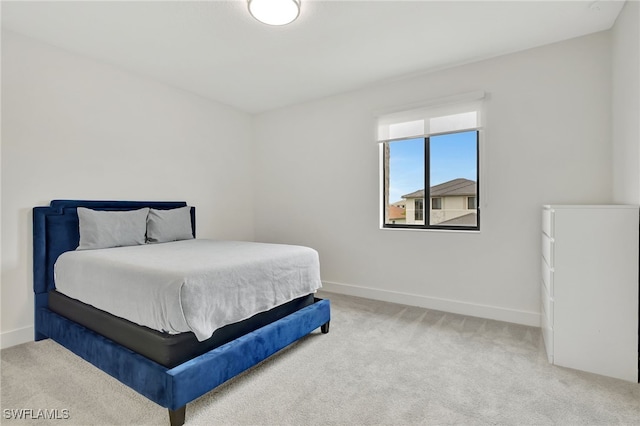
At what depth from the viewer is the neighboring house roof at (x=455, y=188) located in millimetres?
3277

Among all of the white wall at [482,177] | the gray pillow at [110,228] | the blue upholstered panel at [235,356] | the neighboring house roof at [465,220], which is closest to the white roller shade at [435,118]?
the white wall at [482,177]

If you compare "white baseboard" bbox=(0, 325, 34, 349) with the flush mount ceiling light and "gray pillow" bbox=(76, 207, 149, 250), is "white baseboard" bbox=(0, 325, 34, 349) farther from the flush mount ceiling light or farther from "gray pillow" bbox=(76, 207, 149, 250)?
the flush mount ceiling light

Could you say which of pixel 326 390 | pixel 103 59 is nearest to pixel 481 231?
pixel 326 390

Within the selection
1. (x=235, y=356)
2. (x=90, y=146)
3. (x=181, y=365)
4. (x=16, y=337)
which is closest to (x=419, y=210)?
(x=235, y=356)

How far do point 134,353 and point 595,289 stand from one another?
2807mm

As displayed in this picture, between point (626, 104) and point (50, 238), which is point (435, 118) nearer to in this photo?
point (626, 104)

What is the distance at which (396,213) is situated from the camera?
376 cm

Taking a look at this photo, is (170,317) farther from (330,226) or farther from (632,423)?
(330,226)

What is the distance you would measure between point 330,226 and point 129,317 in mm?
2616

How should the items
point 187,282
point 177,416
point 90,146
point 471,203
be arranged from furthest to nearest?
point 471,203
point 90,146
point 187,282
point 177,416

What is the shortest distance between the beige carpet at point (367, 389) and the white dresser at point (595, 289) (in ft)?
0.41

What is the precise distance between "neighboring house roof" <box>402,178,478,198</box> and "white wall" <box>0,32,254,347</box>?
2744 mm

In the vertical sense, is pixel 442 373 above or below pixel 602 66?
below

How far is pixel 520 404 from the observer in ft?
5.59
